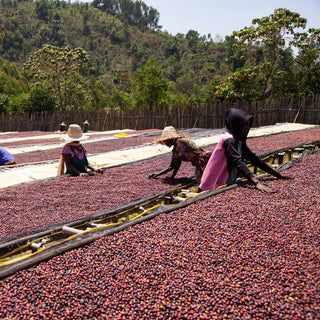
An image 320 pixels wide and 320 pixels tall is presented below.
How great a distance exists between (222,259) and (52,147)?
8.73 m

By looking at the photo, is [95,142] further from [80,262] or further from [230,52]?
[230,52]

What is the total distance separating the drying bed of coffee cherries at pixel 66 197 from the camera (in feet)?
11.0

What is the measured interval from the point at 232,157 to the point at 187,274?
68.9 inches

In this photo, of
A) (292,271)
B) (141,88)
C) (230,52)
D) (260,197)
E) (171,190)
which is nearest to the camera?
(292,271)

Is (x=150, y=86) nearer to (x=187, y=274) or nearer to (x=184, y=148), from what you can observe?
(x=184, y=148)

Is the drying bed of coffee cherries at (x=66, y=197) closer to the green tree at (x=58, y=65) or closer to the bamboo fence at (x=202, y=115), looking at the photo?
the bamboo fence at (x=202, y=115)

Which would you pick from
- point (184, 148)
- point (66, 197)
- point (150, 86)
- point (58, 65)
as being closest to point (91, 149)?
point (66, 197)

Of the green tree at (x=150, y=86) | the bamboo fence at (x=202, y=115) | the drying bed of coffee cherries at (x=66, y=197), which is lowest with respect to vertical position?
the drying bed of coffee cherries at (x=66, y=197)

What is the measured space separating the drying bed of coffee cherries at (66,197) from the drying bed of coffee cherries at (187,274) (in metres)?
1.16

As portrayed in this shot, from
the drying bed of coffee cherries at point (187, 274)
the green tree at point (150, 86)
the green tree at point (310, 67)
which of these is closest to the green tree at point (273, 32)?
the green tree at point (310, 67)

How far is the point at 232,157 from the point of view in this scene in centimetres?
343

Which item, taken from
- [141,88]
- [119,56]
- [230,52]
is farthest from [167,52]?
[141,88]

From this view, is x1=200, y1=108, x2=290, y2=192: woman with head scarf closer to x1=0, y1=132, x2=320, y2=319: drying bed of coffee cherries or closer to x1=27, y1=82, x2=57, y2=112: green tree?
x1=0, y1=132, x2=320, y2=319: drying bed of coffee cherries

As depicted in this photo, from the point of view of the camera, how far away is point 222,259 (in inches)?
82.0
